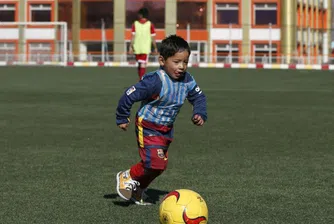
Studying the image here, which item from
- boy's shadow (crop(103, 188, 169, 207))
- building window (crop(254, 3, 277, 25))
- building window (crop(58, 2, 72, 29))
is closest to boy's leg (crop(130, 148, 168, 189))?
boy's shadow (crop(103, 188, 169, 207))

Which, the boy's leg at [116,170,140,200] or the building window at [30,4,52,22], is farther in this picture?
the building window at [30,4,52,22]

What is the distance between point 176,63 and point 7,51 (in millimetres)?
57101

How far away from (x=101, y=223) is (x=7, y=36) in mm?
61752

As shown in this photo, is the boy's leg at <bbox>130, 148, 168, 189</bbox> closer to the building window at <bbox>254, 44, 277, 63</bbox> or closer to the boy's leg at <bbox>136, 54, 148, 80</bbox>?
the boy's leg at <bbox>136, 54, 148, 80</bbox>

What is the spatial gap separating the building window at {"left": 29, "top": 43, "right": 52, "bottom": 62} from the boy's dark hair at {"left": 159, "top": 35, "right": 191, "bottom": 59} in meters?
51.4

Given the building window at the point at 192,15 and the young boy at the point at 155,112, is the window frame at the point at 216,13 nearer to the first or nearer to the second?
the building window at the point at 192,15

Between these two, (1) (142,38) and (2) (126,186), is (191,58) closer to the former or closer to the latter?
(1) (142,38)

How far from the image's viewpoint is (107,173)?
873cm

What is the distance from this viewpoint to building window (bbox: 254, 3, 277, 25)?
223ft

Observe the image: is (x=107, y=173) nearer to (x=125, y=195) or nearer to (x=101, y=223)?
(x=125, y=195)

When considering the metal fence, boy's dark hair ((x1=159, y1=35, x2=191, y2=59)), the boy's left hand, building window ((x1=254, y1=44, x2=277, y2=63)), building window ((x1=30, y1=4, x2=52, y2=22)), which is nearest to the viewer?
boy's dark hair ((x1=159, y1=35, x2=191, y2=59))

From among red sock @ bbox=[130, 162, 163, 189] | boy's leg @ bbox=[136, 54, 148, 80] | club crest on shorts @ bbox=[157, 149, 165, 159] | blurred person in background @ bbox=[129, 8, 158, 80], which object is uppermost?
blurred person in background @ bbox=[129, 8, 158, 80]

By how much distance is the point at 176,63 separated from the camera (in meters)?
6.79

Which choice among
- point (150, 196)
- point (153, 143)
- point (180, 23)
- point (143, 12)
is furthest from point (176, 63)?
point (180, 23)
